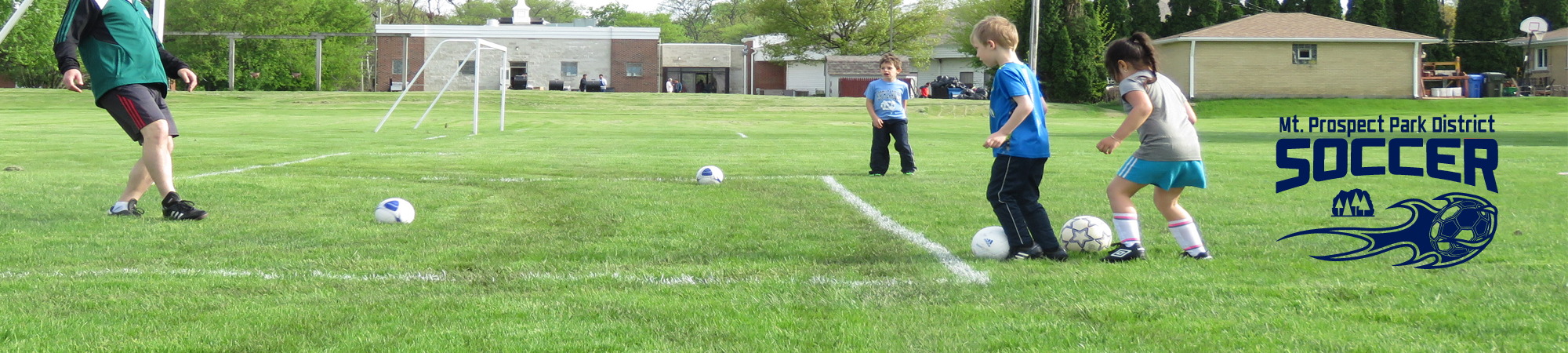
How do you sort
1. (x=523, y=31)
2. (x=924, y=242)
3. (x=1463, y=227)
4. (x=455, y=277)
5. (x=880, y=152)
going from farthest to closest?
(x=523, y=31) < (x=880, y=152) < (x=1463, y=227) < (x=924, y=242) < (x=455, y=277)

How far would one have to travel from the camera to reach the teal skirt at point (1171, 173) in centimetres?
505

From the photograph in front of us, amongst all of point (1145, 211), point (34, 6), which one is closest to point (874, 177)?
point (1145, 211)

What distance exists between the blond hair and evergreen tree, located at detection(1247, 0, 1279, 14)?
57.2 meters

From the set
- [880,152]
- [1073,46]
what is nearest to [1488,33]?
[1073,46]

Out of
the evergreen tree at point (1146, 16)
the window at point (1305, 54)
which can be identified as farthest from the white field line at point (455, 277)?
the evergreen tree at point (1146, 16)

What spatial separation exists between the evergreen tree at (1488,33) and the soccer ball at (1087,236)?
5412 cm

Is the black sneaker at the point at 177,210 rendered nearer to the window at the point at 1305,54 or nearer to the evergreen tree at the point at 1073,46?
the evergreen tree at the point at 1073,46

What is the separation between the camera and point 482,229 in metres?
6.28

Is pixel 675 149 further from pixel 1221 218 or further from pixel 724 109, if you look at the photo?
pixel 724 109

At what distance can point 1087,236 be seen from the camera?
5426 mm

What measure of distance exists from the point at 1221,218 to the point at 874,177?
3.99 m

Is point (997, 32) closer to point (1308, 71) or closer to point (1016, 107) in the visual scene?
point (1016, 107)

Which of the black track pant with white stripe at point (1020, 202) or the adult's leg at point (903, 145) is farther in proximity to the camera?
the adult's leg at point (903, 145)

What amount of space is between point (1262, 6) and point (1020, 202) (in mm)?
57921
